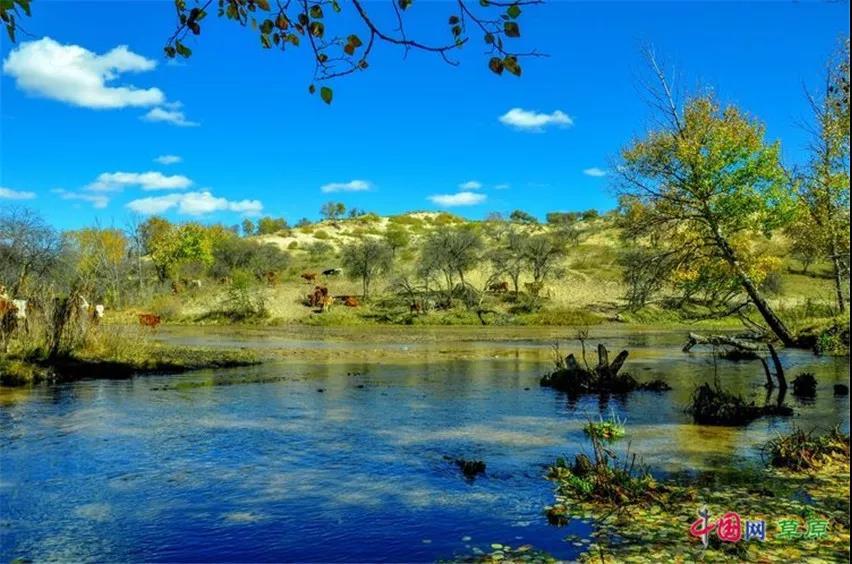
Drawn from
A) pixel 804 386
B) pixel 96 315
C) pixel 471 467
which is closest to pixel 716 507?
pixel 471 467

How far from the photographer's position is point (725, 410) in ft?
51.3

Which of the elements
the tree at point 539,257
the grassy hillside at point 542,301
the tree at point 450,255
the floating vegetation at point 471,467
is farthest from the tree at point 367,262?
the floating vegetation at point 471,467

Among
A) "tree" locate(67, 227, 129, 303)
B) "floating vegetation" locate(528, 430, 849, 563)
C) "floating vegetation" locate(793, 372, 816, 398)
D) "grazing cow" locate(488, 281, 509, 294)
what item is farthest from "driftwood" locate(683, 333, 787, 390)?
"tree" locate(67, 227, 129, 303)

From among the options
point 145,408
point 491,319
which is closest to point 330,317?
point 491,319

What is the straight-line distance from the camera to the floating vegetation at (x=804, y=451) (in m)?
10.7

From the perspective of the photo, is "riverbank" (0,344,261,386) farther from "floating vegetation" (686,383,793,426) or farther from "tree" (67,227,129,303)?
"tree" (67,227,129,303)

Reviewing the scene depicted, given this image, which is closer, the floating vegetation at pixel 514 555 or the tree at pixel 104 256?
the floating vegetation at pixel 514 555

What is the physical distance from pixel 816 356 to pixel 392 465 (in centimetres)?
2512

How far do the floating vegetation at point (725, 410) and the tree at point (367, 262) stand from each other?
53233mm

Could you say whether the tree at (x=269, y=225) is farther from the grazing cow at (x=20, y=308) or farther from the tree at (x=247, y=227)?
the grazing cow at (x=20, y=308)

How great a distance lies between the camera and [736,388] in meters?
21.1

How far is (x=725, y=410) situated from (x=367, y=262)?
54.8 metres

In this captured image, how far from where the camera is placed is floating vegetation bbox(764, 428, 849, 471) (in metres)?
10.7

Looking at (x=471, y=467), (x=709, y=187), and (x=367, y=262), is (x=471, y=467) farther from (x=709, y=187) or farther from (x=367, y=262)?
(x=367, y=262)
